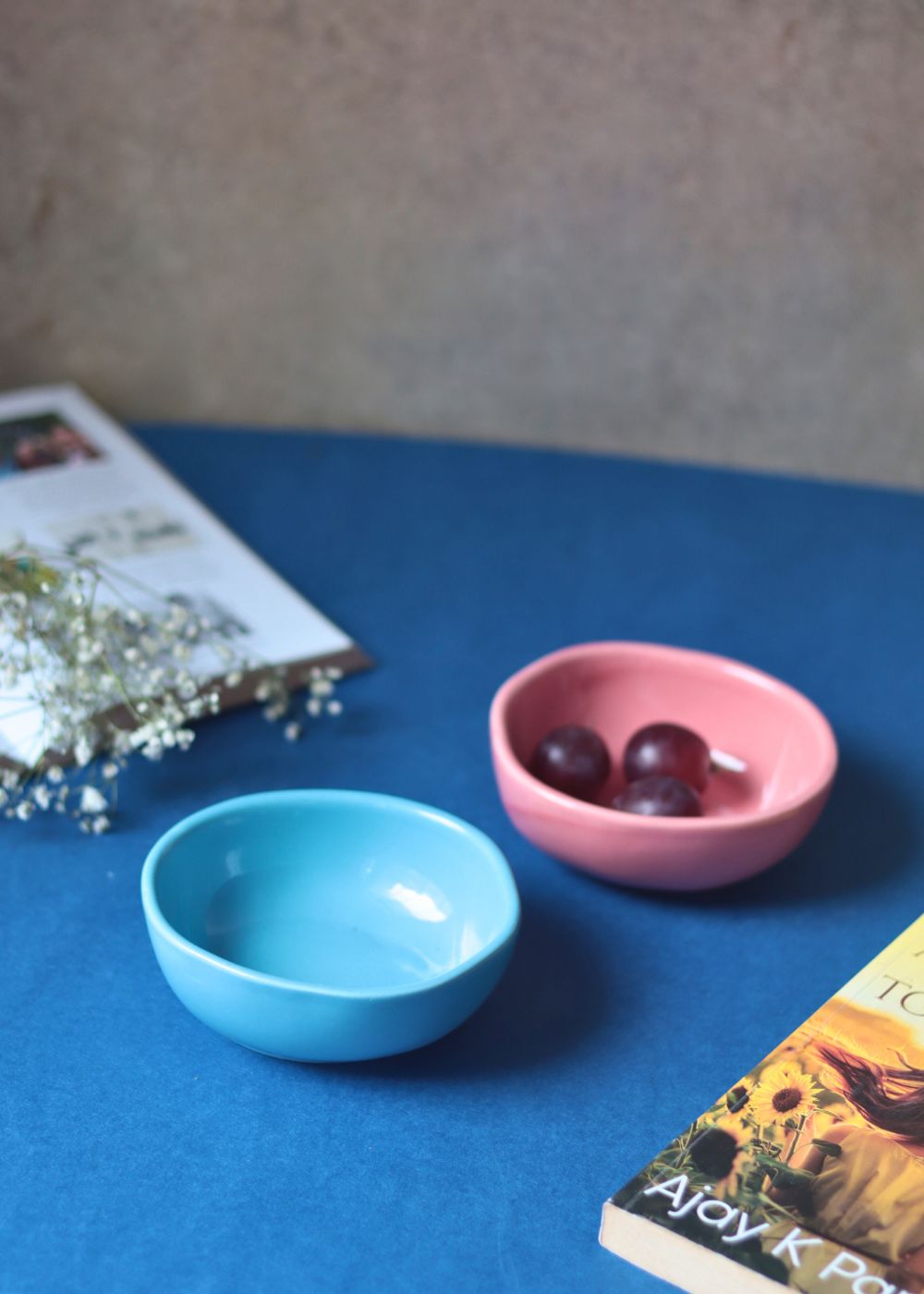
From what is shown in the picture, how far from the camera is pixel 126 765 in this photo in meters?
0.99

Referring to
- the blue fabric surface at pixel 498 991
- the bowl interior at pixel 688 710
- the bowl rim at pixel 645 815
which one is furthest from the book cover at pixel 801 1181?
the bowl interior at pixel 688 710

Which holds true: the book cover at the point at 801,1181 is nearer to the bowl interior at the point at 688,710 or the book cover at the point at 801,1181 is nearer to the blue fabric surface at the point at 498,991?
the blue fabric surface at the point at 498,991

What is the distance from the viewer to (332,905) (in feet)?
2.77

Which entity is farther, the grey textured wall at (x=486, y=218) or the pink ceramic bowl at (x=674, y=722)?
the grey textured wall at (x=486, y=218)

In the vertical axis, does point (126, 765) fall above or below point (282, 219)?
below

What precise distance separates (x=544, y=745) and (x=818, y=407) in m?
0.81

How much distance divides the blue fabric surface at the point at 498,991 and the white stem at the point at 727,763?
0.07 meters

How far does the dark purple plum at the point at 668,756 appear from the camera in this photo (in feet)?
3.04

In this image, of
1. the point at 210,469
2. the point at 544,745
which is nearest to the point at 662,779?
the point at 544,745

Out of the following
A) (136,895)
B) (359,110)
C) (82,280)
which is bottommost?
(136,895)

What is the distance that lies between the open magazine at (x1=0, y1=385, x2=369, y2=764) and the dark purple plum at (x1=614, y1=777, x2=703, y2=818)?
32 cm

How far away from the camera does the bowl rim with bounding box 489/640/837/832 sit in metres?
0.80

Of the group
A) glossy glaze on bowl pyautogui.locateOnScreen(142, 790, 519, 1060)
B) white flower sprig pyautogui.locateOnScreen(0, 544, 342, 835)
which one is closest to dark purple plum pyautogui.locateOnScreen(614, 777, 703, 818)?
glossy glaze on bowl pyautogui.locateOnScreen(142, 790, 519, 1060)

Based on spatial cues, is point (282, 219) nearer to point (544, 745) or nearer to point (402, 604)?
point (402, 604)
